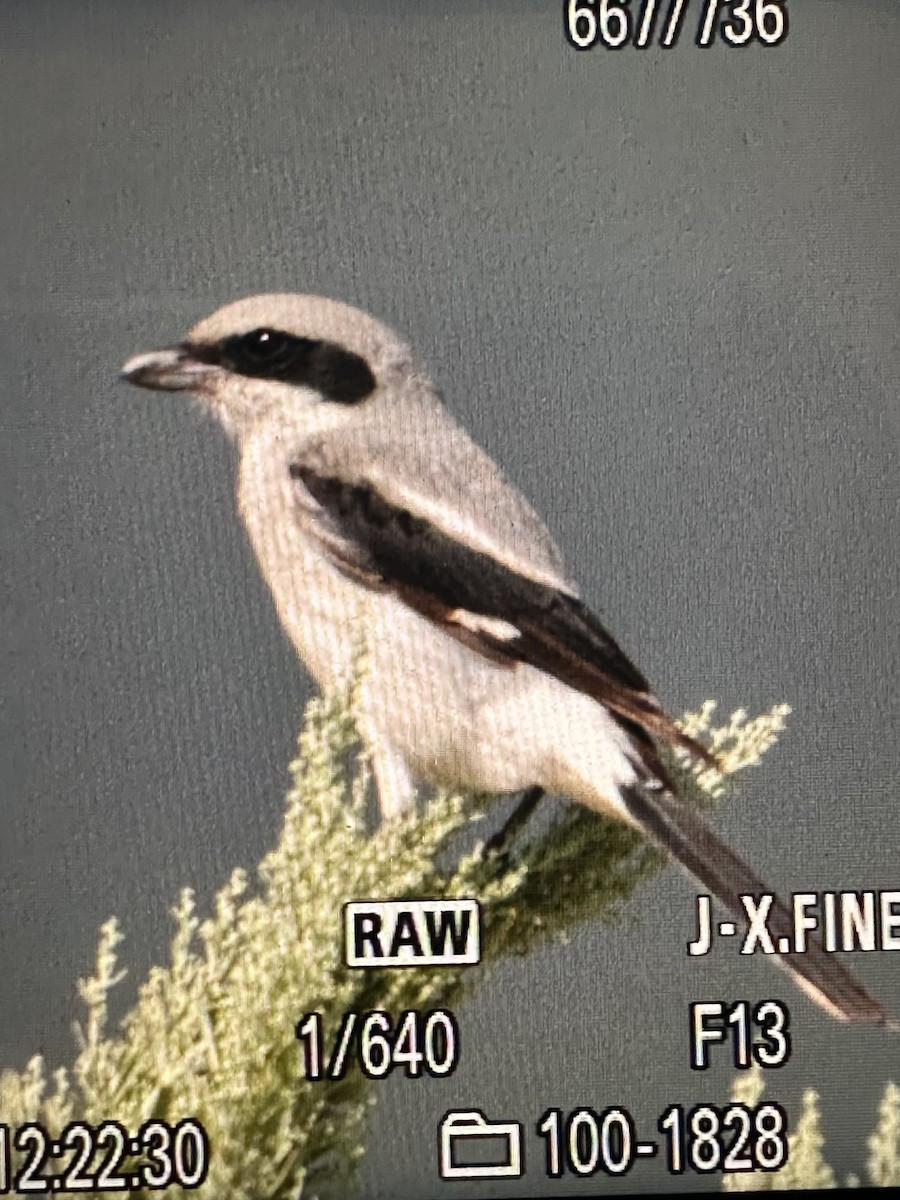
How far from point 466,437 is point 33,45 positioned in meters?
0.42

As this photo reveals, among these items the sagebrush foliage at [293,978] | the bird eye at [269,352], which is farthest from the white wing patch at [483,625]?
the bird eye at [269,352]

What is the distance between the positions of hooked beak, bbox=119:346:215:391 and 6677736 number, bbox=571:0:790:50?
14.1 inches

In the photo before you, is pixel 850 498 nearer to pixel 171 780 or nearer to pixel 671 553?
pixel 671 553

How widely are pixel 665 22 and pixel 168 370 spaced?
1.44ft

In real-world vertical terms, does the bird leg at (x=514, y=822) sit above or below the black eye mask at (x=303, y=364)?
below

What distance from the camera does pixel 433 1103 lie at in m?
0.88

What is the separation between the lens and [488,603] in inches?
34.8

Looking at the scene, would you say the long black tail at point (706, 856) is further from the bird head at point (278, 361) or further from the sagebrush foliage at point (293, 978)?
the bird head at point (278, 361)

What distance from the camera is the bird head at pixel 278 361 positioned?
88cm

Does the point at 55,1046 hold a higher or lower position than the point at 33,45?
lower

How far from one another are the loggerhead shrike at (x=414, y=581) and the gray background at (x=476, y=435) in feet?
0.07

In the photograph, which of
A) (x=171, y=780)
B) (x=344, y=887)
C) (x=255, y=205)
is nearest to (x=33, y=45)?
(x=255, y=205)

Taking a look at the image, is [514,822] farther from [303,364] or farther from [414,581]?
[303,364]

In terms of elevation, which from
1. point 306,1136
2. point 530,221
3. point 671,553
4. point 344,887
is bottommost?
point 306,1136
